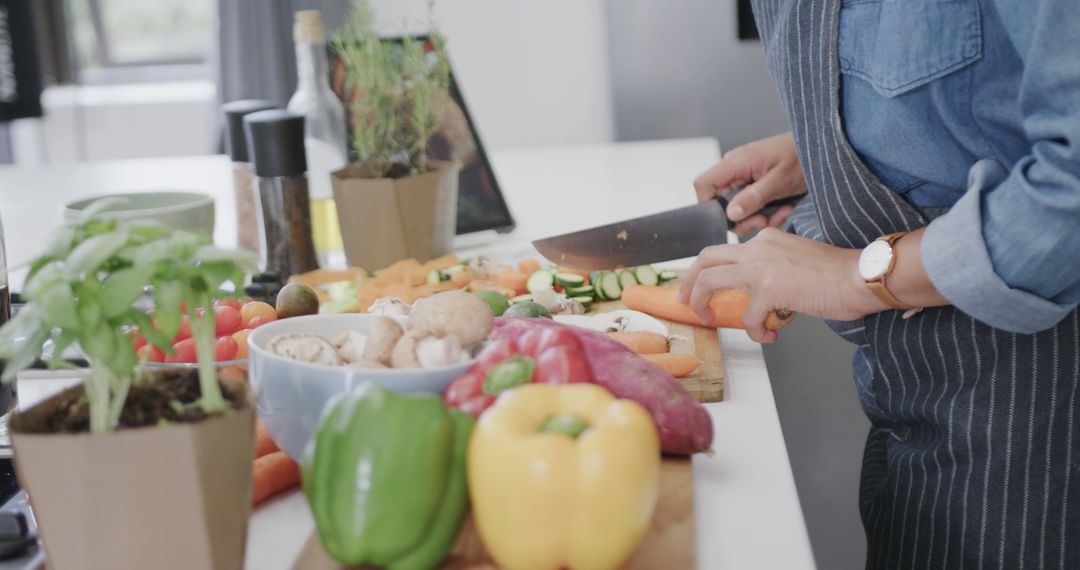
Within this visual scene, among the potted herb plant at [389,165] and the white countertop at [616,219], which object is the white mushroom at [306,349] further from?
the potted herb plant at [389,165]

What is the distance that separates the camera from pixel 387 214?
157cm

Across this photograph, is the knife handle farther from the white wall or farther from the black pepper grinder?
the white wall

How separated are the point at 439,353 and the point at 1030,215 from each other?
50 centimetres

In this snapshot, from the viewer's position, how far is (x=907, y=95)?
1.08 m

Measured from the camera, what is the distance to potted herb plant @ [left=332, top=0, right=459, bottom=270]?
1.56 meters

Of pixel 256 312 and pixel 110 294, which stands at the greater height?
pixel 110 294

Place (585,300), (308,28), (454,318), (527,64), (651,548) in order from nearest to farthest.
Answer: (651,548), (454,318), (585,300), (308,28), (527,64)

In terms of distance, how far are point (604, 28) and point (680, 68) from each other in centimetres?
28

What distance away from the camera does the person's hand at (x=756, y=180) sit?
1.50 metres

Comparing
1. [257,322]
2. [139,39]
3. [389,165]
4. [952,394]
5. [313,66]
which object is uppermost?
[139,39]

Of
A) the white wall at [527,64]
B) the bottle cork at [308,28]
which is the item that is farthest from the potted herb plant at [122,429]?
the white wall at [527,64]

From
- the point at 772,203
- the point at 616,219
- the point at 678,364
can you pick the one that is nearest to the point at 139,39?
the point at 616,219

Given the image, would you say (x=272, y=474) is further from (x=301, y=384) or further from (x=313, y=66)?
(x=313, y=66)

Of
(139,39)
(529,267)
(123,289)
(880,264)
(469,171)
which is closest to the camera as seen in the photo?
(123,289)
